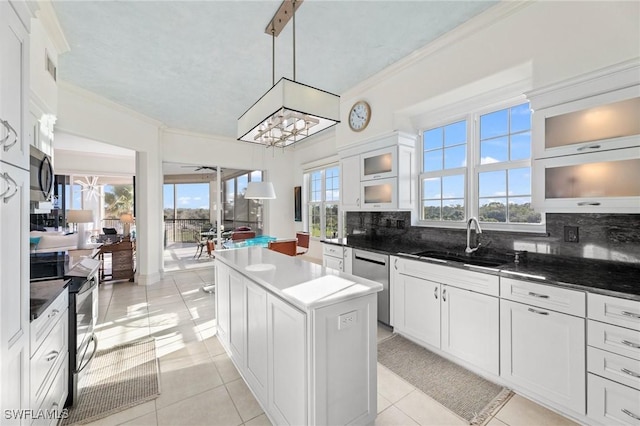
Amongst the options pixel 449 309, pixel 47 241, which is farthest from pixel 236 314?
pixel 47 241

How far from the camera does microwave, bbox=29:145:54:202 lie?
71.9 inches

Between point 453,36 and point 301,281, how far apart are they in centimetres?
269

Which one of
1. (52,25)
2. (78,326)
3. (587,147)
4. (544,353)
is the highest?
(52,25)

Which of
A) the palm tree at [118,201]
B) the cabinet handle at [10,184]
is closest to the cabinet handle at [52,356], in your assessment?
the cabinet handle at [10,184]

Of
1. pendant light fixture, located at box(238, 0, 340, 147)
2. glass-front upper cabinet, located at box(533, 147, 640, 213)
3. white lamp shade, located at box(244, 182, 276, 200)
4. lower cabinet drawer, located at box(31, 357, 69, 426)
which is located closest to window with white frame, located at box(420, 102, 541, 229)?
glass-front upper cabinet, located at box(533, 147, 640, 213)

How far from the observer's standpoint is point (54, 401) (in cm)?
162

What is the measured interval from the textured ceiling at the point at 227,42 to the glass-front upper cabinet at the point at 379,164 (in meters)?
0.98

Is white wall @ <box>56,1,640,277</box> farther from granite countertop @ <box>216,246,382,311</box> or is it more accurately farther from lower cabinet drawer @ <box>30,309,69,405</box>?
lower cabinet drawer @ <box>30,309,69,405</box>

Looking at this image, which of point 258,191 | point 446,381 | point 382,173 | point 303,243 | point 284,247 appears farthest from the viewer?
point 303,243

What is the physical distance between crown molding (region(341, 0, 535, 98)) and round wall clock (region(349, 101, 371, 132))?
0.23 meters

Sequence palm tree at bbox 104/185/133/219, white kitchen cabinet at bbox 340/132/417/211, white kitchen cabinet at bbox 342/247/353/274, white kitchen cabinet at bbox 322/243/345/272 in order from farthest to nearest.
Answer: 1. palm tree at bbox 104/185/133/219
2. white kitchen cabinet at bbox 322/243/345/272
3. white kitchen cabinet at bbox 342/247/353/274
4. white kitchen cabinet at bbox 340/132/417/211

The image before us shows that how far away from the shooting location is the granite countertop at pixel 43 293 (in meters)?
1.33

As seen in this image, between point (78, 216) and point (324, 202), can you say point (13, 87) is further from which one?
point (78, 216)

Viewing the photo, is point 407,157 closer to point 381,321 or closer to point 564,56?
point 564,56
